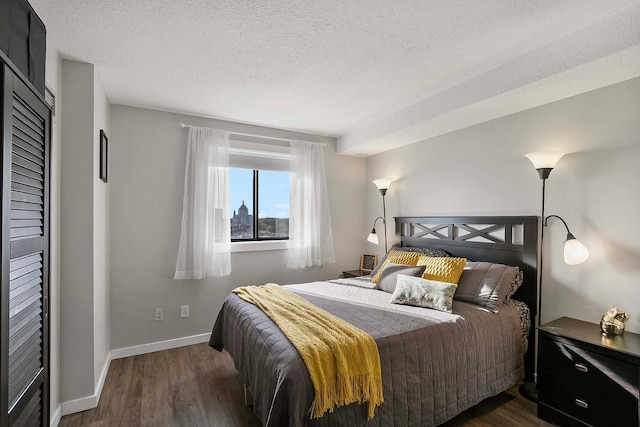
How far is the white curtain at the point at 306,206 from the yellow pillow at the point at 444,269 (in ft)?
5.15

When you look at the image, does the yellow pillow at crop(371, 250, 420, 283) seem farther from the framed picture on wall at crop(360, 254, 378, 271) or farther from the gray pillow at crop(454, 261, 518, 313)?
the framed picture on wall at crop(360, 254, 378, 271)

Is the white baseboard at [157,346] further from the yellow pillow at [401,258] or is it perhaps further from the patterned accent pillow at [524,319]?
the patterned accent pillow at [524,319]

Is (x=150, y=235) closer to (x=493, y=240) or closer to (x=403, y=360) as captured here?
(x=403, y=360)

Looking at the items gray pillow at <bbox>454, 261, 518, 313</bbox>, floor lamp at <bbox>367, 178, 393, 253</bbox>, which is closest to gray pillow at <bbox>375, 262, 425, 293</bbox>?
gray pillow at <bbox>454, 261, 518, 313</bbox>

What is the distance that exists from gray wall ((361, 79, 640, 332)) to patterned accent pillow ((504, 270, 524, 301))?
179mm

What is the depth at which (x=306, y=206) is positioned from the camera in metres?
4.06

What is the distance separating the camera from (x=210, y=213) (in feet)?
11.4

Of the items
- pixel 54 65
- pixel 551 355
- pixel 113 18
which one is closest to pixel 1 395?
pixel 113 18

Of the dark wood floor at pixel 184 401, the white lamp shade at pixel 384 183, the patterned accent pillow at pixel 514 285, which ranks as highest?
the white lamp shade at pixel 384 183

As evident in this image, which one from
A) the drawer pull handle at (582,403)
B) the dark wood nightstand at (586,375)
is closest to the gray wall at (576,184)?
the dark wood nightstand at (586,375)

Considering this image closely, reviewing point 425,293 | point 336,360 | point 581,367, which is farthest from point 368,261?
point 336,360

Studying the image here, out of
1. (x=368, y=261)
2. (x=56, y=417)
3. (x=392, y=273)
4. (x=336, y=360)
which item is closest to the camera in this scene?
(x=336, y=360)

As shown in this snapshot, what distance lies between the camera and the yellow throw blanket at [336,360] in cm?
158

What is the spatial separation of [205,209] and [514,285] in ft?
9.83
